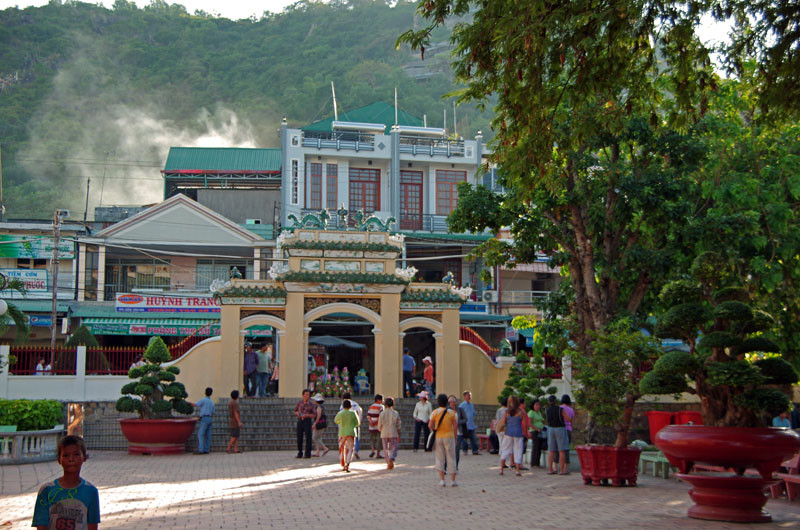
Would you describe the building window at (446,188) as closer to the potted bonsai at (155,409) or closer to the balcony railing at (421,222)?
the balcony railing at (421,222)

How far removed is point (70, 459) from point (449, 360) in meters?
18.3

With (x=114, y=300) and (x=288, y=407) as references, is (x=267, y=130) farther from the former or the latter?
(x=288, y=407)

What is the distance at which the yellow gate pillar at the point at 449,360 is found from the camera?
2381 cm

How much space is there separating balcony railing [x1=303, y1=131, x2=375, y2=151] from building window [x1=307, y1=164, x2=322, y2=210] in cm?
98

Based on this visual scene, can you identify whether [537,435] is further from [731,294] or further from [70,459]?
[70,459]

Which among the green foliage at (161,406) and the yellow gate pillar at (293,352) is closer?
the green foliage at (161,406)

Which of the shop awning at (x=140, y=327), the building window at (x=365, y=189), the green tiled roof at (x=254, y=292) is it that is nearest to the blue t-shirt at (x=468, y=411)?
the green tiled roof at (x=254, y=292)

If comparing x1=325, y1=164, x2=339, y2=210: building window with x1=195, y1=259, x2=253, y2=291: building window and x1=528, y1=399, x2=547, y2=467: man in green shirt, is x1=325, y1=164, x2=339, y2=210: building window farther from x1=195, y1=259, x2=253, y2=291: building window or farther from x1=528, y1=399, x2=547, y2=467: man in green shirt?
x1=528, y1=399, x2=547, y2=467: man in green shirt

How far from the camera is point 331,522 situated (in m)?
10.1

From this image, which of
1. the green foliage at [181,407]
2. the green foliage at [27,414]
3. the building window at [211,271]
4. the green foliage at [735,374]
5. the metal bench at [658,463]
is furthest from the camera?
the building window at [211,271]

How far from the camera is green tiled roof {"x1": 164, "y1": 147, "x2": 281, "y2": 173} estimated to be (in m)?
41.6

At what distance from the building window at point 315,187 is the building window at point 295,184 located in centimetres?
53

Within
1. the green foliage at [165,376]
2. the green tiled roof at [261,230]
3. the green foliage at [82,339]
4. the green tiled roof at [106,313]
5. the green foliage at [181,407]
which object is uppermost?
the green tiled roof at [261,230]

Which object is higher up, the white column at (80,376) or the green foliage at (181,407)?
the white column at (80,376)
